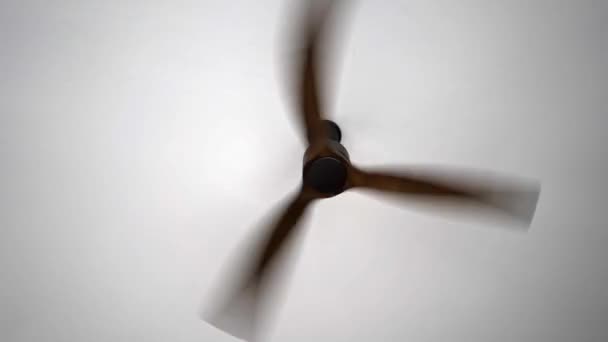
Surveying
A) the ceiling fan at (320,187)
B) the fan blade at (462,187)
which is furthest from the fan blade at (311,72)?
the fan blade at (462,187)

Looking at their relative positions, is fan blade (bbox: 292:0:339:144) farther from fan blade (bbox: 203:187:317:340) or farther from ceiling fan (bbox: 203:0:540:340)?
fan blade (bbox: 203:187:317:340)

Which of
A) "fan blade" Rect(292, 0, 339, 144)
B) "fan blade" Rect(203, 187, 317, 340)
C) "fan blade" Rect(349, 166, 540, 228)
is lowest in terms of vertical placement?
"fan blade" Rect(203, 187, 317, 340)

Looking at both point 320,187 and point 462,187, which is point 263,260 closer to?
point 320,187

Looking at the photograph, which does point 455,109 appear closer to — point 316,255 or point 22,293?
point 316,255

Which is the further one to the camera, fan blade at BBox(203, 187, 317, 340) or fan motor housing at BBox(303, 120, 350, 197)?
fan blade at BBox(203, 187, 317, 340)

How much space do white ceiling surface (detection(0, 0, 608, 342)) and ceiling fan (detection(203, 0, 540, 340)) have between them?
10.4 inches

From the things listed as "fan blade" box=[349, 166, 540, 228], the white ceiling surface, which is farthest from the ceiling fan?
the white ceiling surface

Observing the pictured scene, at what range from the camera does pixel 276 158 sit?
1.85 meters

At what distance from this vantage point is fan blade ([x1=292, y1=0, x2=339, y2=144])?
4.00 ft

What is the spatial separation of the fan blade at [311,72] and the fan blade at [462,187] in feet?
0.61

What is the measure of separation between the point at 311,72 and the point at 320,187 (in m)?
0.33

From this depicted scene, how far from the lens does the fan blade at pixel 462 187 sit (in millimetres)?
1347

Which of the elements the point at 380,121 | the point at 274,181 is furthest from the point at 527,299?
the point at 274,181

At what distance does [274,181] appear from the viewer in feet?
6.18
